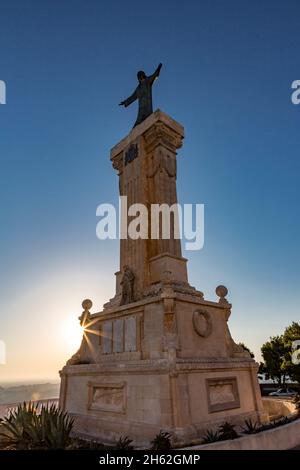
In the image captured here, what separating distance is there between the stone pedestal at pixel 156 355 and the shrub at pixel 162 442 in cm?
28

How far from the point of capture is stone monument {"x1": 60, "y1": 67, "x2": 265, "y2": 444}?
910 cm

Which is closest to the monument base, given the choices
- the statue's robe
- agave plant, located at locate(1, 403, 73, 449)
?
agave plant, located at locate(1, 403, 73, 449)

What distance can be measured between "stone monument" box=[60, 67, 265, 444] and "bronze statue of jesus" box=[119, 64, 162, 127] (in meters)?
2.41

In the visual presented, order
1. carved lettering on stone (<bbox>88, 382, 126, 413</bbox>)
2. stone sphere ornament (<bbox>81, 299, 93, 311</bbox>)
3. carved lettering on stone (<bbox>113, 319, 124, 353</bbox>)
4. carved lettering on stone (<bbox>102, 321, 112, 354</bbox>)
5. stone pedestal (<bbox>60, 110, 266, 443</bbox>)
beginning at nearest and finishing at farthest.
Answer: stone pedestal (<bbox>60, 110, 266, 443</bbox>) → carved lettering on stone (<bbox>88, 382, 126, 413</bbox>) → carved lettering on stone (<bbox>113, 319, 124, 353</bbox>) → carved lettering on stone (<bbox>102, 321, 112, 354</bbox>) → stone sphere ornament (<bbox>81, 299, 93, 311</bbox>)

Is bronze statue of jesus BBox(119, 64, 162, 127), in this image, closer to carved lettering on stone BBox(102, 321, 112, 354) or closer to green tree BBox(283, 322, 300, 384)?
carved lettering on stone BBox(102, 321, 112, 354)

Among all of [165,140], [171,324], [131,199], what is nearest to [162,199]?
[131,199]

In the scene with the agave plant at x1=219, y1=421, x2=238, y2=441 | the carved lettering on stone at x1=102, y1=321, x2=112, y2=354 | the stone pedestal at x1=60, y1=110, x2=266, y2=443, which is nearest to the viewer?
the agave plant at x1=219, y1=421, x2=238, y2=441

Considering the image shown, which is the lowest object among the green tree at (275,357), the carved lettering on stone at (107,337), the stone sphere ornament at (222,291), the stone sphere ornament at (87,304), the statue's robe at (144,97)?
the green tree at (275,357)

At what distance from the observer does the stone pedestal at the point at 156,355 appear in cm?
909

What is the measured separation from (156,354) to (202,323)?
232cm

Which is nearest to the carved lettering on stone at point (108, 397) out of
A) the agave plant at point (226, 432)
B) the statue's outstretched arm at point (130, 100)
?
the agave plant at point (226, 432)

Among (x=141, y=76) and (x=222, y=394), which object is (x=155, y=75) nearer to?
(x=141, y=76)

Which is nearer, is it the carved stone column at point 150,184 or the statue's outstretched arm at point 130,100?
the carved stone column at point 150,184

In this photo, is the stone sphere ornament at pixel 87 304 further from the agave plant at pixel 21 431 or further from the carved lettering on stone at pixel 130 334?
the agave plant at pixel 21 431
